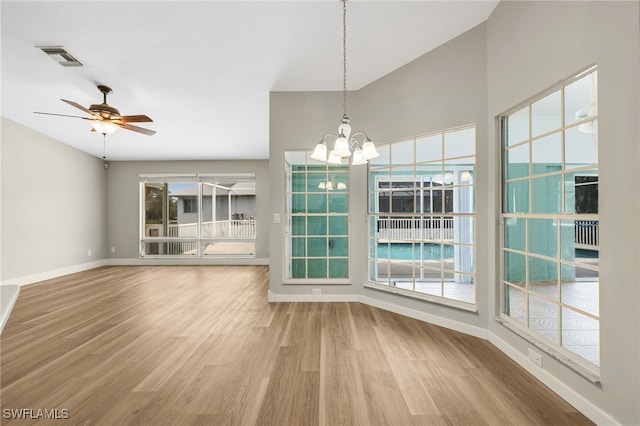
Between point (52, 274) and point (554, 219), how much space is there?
8.17m

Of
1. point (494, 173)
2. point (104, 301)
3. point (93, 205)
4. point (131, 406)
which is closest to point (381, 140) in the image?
point (494, 173)

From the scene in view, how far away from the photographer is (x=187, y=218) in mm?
7668

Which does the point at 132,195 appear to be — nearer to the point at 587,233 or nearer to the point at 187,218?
the point at 187,218

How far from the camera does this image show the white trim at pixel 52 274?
502 cm

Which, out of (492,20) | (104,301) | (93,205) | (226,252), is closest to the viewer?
(492,20)

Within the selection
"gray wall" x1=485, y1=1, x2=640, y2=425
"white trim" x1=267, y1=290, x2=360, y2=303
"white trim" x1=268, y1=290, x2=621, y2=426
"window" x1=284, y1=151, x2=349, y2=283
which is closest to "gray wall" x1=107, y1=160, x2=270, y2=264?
"window" x1=284, y1=151, x2=349, y2=283

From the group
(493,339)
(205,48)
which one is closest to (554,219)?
(493,339)

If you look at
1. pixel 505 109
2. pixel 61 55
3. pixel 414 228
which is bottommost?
pixel 414 228

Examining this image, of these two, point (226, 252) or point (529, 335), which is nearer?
point (529, 335)

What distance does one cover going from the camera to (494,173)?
2676 millimetres

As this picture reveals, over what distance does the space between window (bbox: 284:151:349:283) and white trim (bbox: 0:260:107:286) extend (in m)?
4.48

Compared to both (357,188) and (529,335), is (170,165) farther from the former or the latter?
(529,335)

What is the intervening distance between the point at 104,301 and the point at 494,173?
535 centimetres

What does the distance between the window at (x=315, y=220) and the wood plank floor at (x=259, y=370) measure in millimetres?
563
